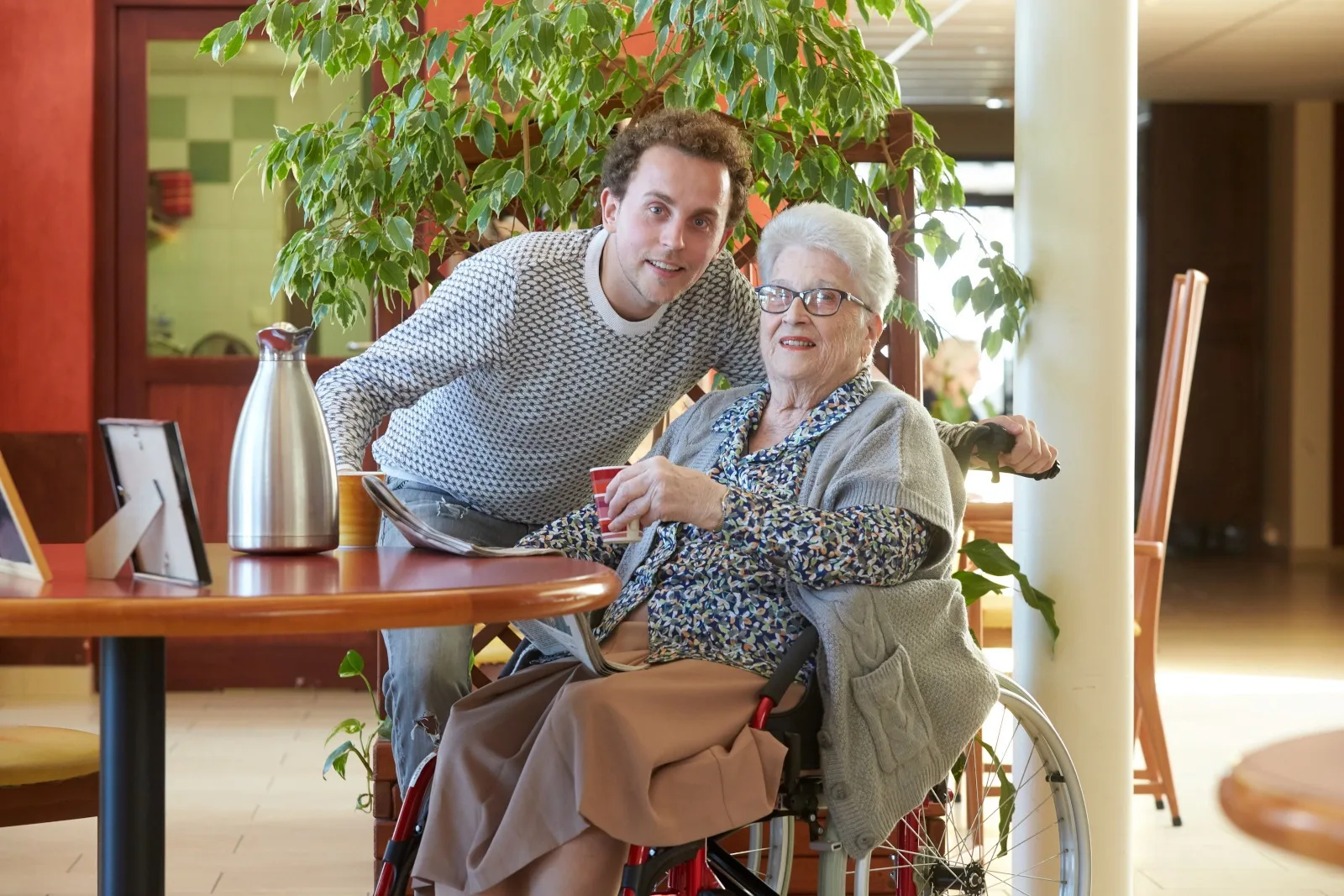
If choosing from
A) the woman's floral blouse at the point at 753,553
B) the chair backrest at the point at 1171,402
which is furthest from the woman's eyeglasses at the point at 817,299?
the chair backrest at the point at 1171,402

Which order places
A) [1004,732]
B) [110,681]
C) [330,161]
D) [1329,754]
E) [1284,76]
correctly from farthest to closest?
[1284,76] < [1004,732] < [330,161] < [110,681] < [1329,754]

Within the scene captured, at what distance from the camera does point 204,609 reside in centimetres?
131

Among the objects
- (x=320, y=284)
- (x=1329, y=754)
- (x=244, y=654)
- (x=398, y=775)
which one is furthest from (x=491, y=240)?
(x=244, y=654)

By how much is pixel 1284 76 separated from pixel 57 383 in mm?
8095

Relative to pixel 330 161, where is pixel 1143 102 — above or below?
above

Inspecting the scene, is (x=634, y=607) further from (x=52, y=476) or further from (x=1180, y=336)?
(x=52, y=476)

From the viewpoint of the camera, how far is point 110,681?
160 cm

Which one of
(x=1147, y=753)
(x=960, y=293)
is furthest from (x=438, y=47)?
(x=1147, y=753)

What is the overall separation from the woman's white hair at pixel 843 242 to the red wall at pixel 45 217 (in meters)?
3.85

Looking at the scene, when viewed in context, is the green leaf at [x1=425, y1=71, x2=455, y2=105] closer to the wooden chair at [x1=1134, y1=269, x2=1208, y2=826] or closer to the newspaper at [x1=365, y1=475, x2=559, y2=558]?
the newspaper at [x1=365, y1=475, x2=559, y2=558]

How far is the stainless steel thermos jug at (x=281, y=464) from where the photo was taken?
5.40ft

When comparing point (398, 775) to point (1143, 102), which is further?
point (1143, 102)

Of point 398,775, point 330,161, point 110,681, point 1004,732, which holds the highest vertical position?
point 330,161

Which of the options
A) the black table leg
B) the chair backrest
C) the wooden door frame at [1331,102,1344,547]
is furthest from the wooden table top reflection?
the wooden door frame at [1331,102,1344,547]
